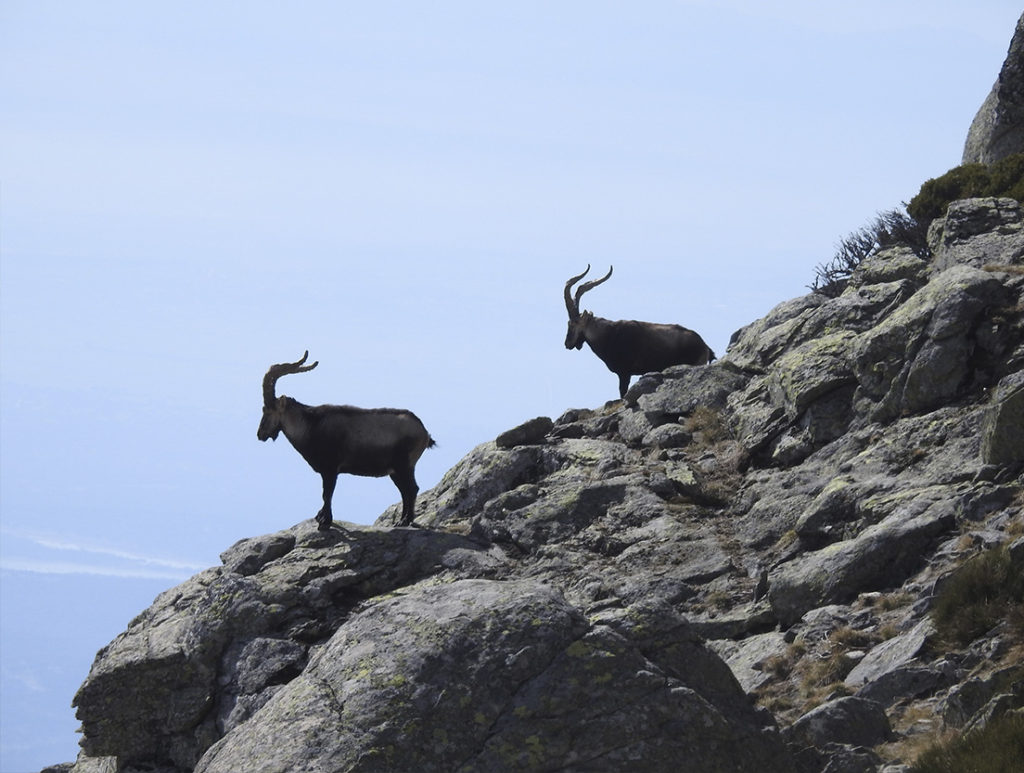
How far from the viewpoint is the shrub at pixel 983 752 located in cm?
1002

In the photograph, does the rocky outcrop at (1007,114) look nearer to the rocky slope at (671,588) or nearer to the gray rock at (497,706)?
the rocky slope at (671,588)

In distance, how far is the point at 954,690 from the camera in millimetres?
11812

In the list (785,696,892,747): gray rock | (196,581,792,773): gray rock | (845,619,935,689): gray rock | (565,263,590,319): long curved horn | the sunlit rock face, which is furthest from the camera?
(565,263,590,319): long curved horn

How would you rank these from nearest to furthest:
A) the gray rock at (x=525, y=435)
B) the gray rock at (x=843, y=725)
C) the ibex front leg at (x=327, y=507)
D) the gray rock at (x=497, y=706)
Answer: the gray rock at (x=497, y=706), the gray rock at (x=843, y=725), the ibex front leg at (x=327, y=507), the gray rock at (x=525, y=435)

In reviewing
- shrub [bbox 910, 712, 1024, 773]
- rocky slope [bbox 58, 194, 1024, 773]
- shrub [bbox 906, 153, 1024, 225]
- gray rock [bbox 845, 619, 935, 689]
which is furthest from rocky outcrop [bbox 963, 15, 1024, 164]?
shrub [bbox 910, 712, 1024, 773]

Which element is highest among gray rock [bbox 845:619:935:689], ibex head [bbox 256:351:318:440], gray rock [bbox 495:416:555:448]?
ibex head [bbox 256:351:318:440]

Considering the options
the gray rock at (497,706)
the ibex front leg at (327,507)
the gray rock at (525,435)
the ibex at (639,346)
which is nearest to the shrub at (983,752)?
the gray rock at (497,706)

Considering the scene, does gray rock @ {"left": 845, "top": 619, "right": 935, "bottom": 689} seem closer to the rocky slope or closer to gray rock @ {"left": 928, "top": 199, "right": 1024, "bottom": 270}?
the rocky slope

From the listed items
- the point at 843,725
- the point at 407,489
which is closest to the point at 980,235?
the point at 407,489

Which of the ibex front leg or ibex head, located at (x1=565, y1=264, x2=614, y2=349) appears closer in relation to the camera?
the ibex front leg

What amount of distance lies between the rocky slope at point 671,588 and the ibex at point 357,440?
1.39m

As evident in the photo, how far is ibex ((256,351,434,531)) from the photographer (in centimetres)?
2145

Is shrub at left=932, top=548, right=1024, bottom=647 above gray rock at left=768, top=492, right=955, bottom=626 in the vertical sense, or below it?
below

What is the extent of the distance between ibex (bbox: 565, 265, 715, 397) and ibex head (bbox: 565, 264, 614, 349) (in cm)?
4
